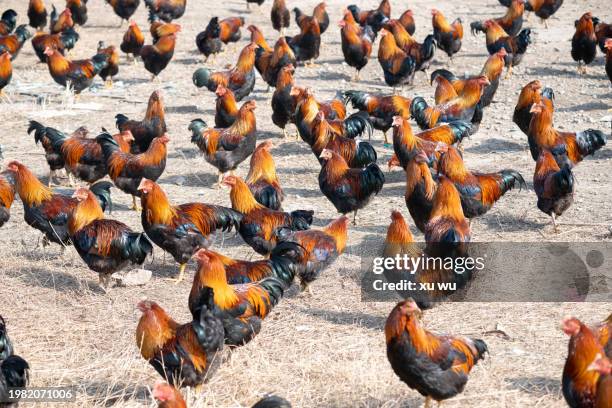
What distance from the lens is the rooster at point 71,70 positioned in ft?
45.2

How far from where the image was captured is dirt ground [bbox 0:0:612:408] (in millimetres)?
6422

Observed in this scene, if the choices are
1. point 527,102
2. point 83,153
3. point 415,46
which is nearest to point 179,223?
point 83,153

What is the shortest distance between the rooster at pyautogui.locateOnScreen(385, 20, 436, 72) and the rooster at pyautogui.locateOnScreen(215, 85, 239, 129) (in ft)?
13.8

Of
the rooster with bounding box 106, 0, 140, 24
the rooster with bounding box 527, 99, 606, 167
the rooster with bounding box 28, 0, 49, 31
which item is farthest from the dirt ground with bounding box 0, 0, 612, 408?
the rooster with bounding box 106, 0, 140, 24

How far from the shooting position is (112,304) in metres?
7.83

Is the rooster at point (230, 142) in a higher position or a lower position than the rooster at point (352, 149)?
lower

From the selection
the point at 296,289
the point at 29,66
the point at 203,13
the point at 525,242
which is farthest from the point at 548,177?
the point at 203,13

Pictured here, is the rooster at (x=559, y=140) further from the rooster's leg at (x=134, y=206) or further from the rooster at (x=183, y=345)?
the rooster at (x=183, y=345)

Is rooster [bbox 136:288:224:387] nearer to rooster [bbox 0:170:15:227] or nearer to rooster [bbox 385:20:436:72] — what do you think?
rooster [bbox 0:170:15:227]

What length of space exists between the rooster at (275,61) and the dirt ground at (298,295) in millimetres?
488

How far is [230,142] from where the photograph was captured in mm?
10500

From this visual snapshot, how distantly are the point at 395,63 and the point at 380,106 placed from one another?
2538mm

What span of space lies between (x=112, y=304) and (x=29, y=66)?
9969 mm

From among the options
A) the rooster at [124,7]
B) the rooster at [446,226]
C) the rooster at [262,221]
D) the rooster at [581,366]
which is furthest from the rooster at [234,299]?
the rooster at [124,7]
